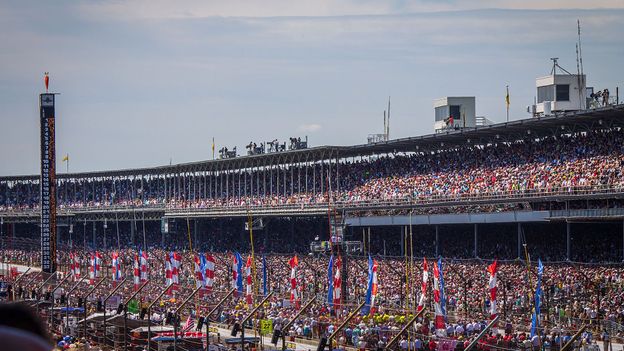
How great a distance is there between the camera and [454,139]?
220ft

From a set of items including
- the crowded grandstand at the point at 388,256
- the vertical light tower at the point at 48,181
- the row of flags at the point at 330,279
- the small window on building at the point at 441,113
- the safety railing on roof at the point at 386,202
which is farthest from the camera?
the small window on building at the point at 441,113

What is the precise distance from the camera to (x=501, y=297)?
46.0 m

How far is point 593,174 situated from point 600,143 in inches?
129

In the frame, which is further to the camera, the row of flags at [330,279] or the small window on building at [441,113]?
the small window on building at [441,113]

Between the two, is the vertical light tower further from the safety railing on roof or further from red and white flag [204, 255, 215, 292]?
red and white flag [204, 255, 215, 292]

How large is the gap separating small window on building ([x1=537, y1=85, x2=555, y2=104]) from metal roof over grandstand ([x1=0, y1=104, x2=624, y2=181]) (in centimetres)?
399

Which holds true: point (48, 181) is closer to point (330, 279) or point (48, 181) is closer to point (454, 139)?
point (454, 139)

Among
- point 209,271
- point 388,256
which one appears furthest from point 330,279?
point 388,256

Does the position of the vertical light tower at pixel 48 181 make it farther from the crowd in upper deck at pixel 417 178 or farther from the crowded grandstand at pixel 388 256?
the crowd in upper deck at pixel 417 178

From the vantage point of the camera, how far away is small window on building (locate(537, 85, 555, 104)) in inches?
2576

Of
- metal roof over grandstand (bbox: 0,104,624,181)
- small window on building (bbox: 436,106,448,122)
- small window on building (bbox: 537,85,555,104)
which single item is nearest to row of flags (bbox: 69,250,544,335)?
metal roof over grandstand (bbox: 0,104,624,181)

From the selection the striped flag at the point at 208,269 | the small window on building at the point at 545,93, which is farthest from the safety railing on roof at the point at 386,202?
the striped flag at the point at 208,269

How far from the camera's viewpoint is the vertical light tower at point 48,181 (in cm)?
6850

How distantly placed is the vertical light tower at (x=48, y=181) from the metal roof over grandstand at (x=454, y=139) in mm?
18549
